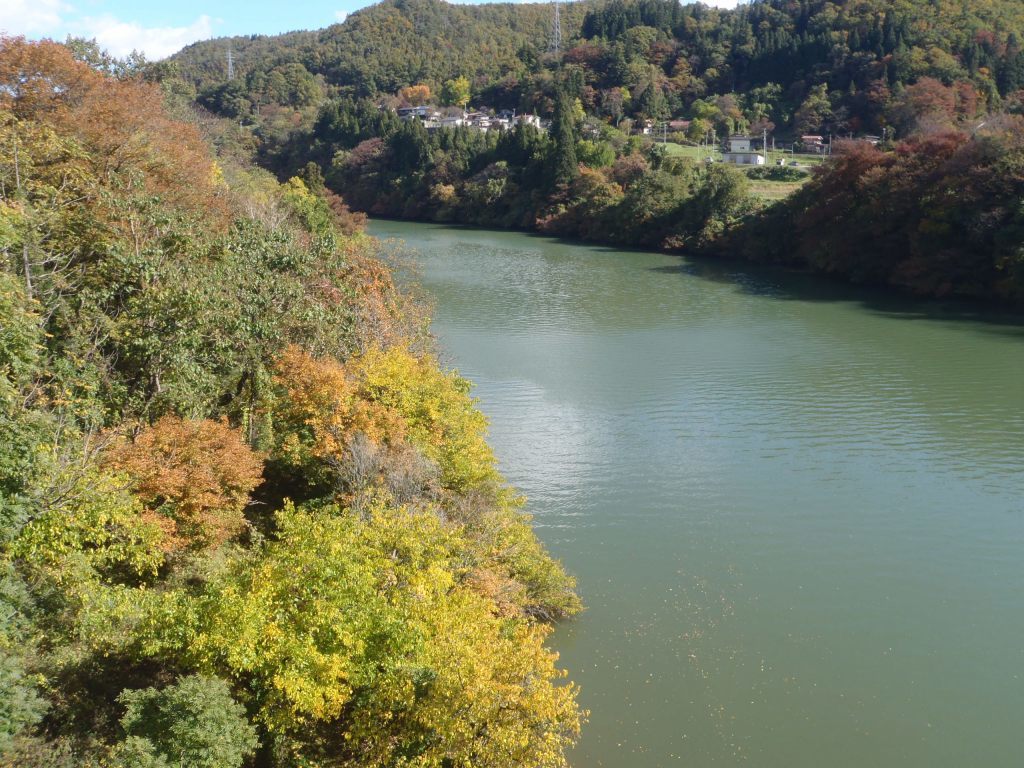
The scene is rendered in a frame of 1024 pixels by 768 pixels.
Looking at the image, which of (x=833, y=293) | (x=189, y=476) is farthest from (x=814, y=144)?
(x=189, y=476)

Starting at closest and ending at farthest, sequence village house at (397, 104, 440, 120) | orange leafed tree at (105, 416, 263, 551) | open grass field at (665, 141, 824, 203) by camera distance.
Answer: orange leafed tree at (105, 416, 263, 551) → open grass field at (665, 141, 824, 203) → village house at (397, 104, 440, 120)

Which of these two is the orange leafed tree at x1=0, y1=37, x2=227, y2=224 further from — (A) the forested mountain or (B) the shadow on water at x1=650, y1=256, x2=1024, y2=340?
(A) the forested mountain

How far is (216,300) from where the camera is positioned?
14.3 m

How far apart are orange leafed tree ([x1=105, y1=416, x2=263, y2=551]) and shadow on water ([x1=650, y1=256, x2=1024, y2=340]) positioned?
30773mm

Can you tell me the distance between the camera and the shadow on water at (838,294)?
3484 centimetres

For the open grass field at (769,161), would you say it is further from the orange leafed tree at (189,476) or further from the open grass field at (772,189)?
the orange leafed tree at (189,476)

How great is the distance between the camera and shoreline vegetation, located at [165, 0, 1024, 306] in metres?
41.0

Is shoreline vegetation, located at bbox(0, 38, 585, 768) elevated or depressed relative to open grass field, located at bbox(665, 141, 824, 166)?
depressed

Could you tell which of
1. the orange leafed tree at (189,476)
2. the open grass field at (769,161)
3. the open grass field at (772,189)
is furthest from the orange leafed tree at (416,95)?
the orange leafed tree at (189,476)

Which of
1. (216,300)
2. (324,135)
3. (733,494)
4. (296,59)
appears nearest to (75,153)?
(216,300)

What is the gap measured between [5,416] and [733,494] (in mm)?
13772

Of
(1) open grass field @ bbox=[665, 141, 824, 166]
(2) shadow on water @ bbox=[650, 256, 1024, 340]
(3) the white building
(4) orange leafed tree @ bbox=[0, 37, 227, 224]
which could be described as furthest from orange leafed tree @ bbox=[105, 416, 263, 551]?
(3) the white building

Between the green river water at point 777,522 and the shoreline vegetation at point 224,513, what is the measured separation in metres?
1.77

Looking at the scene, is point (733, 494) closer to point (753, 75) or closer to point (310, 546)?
point (310, 546)
